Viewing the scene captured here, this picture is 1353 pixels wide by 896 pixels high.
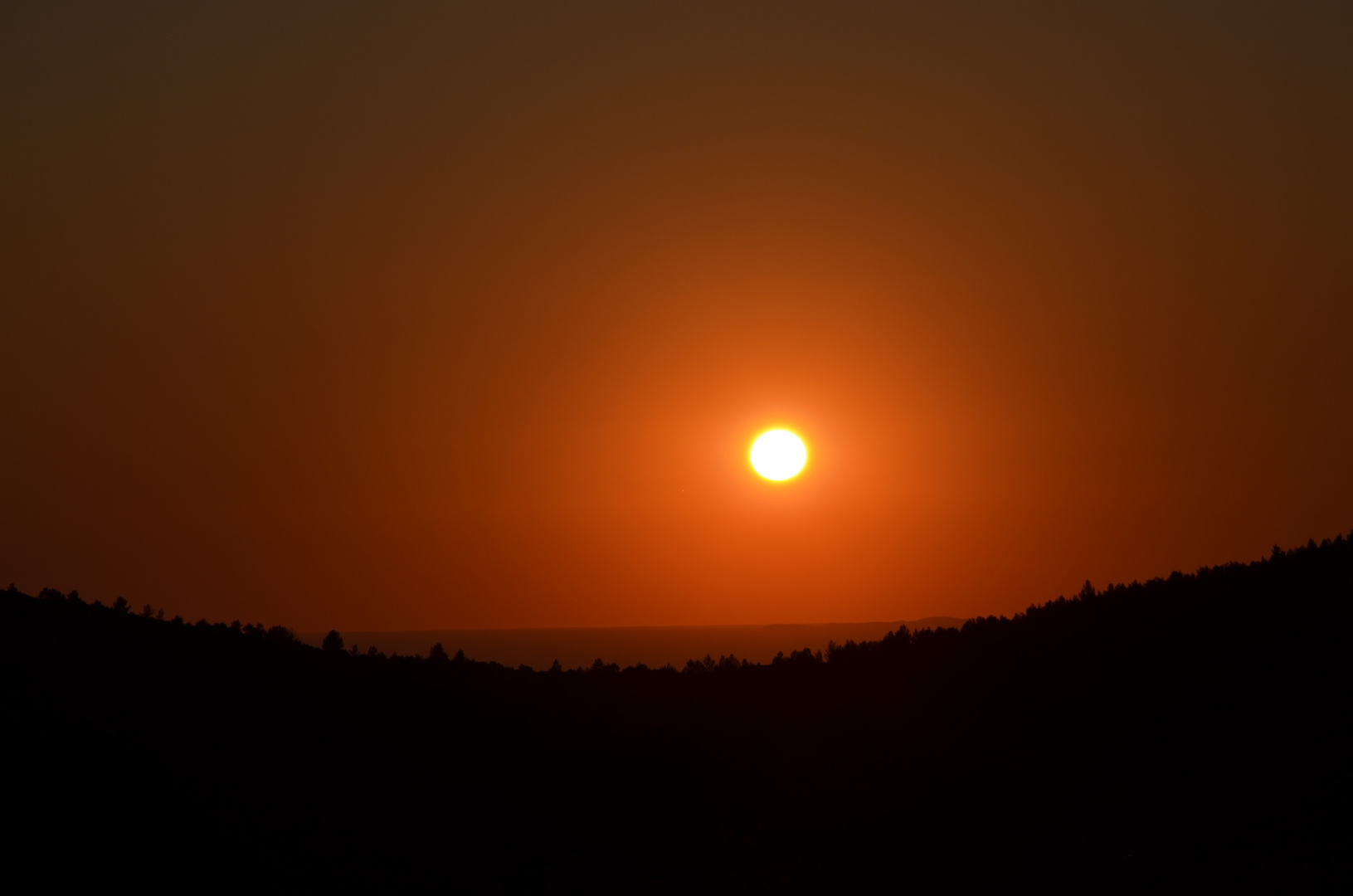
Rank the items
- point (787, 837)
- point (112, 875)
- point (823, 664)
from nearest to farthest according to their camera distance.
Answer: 1. point (112, 875)
2. point (787, 837)
3. point (823, 664)

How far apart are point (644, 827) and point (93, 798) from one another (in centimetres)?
1096

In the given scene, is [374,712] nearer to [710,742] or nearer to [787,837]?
[710,742]

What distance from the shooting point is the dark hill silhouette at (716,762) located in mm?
21797

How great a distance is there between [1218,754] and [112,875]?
21340 mm

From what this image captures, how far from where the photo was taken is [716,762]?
2836cm

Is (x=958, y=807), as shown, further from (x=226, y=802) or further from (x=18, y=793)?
(x=18, y=793)

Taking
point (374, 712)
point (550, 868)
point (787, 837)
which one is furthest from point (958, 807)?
point (374, 712)

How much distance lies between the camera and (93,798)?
21453 mm

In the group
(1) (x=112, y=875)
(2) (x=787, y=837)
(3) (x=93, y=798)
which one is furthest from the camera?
(2) (x=787, y=837)

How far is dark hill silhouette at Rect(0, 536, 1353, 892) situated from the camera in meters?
21.8

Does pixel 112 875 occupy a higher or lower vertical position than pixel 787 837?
lower

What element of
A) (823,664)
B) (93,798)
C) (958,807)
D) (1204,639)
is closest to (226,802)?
(93,798)

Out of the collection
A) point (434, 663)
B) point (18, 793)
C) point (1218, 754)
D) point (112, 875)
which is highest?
point (434, 663)

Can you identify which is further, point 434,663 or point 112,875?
point 434,663
